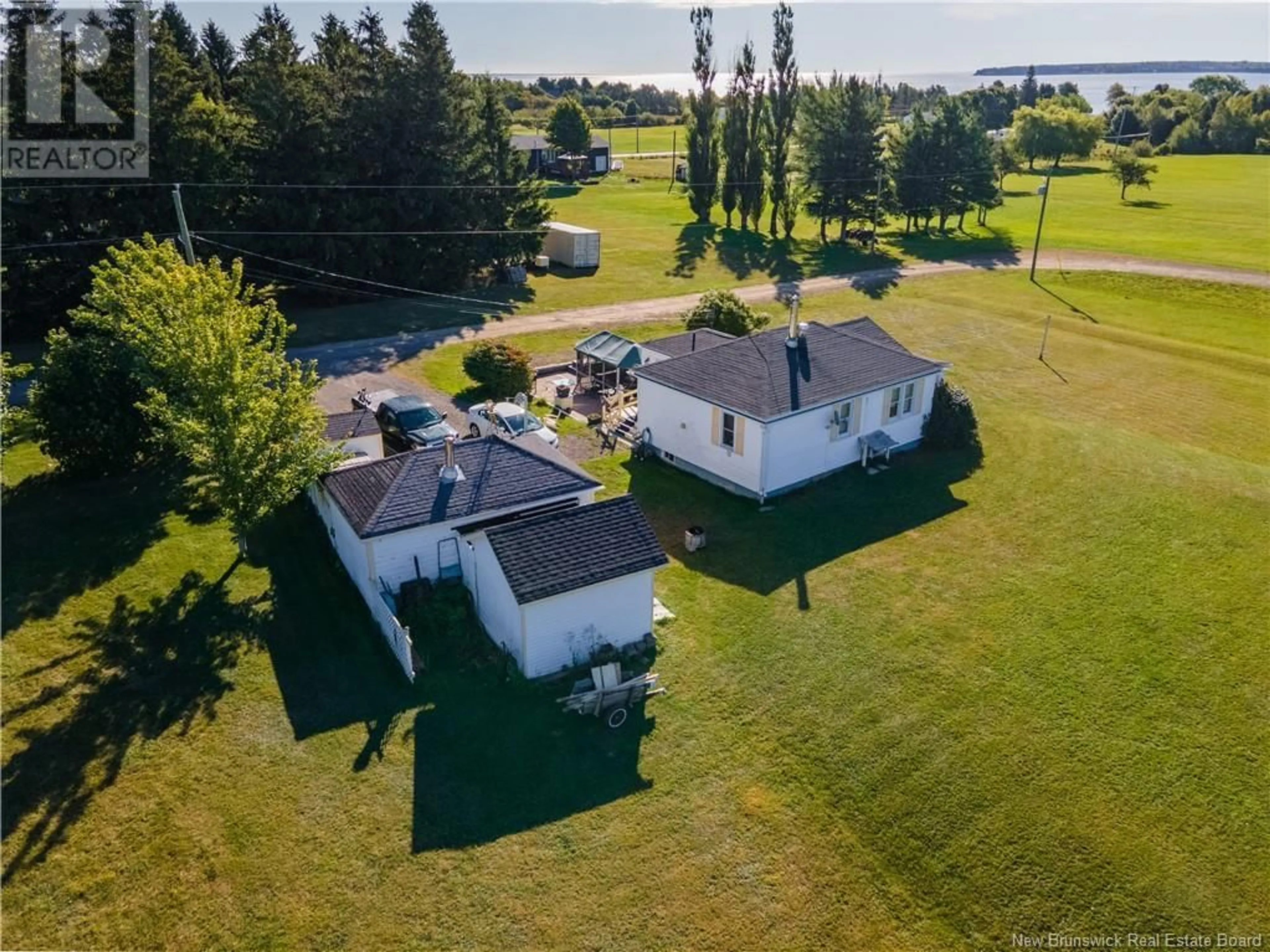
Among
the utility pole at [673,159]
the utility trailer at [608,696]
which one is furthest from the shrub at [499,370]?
the utility pole at [673,159]

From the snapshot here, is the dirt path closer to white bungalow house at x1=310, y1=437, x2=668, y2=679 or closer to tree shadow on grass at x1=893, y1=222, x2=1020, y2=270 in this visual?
tree shadow on grass at x1=893, y1=222, x2=1020, y2=270

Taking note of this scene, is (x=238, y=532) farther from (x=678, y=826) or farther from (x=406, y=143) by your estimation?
(x=406, y=143)

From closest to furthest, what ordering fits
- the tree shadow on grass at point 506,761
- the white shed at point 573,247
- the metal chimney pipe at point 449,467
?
the tree shadow on grass at point 506,761 → the metal chimney pipe at point 449,467 → the white shed at point 573,247

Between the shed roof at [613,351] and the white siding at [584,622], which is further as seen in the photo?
the shed roof at [613,351]

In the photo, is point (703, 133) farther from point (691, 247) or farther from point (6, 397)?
point (6, 397)

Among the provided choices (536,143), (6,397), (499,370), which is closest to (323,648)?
(6,397)

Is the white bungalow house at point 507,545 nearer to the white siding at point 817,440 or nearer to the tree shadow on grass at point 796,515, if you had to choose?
the tree shadow on grass at point 796,515

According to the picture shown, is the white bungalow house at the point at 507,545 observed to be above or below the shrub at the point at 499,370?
below
